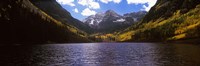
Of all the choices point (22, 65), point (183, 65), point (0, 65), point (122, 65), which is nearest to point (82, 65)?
point (122, 65)

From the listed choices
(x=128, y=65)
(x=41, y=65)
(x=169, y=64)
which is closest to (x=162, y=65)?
(x=169, y=64)

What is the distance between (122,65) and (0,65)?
3401 cm

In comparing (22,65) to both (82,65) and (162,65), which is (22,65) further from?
(162,65)

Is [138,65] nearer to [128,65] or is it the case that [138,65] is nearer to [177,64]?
[128,65]

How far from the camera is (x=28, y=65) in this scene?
83.1 metres

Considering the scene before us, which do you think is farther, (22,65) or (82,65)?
(82,65)

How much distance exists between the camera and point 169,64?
8738 cm

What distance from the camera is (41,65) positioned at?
278 ft

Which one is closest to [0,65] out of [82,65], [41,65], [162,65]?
[41,65]

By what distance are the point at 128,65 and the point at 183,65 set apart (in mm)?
15501

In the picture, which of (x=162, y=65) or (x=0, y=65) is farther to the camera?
(x=162, y=65)

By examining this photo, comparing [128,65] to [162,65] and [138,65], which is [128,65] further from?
[162,65]

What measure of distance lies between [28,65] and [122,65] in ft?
87.9

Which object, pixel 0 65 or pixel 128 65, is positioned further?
pixel 128 65
